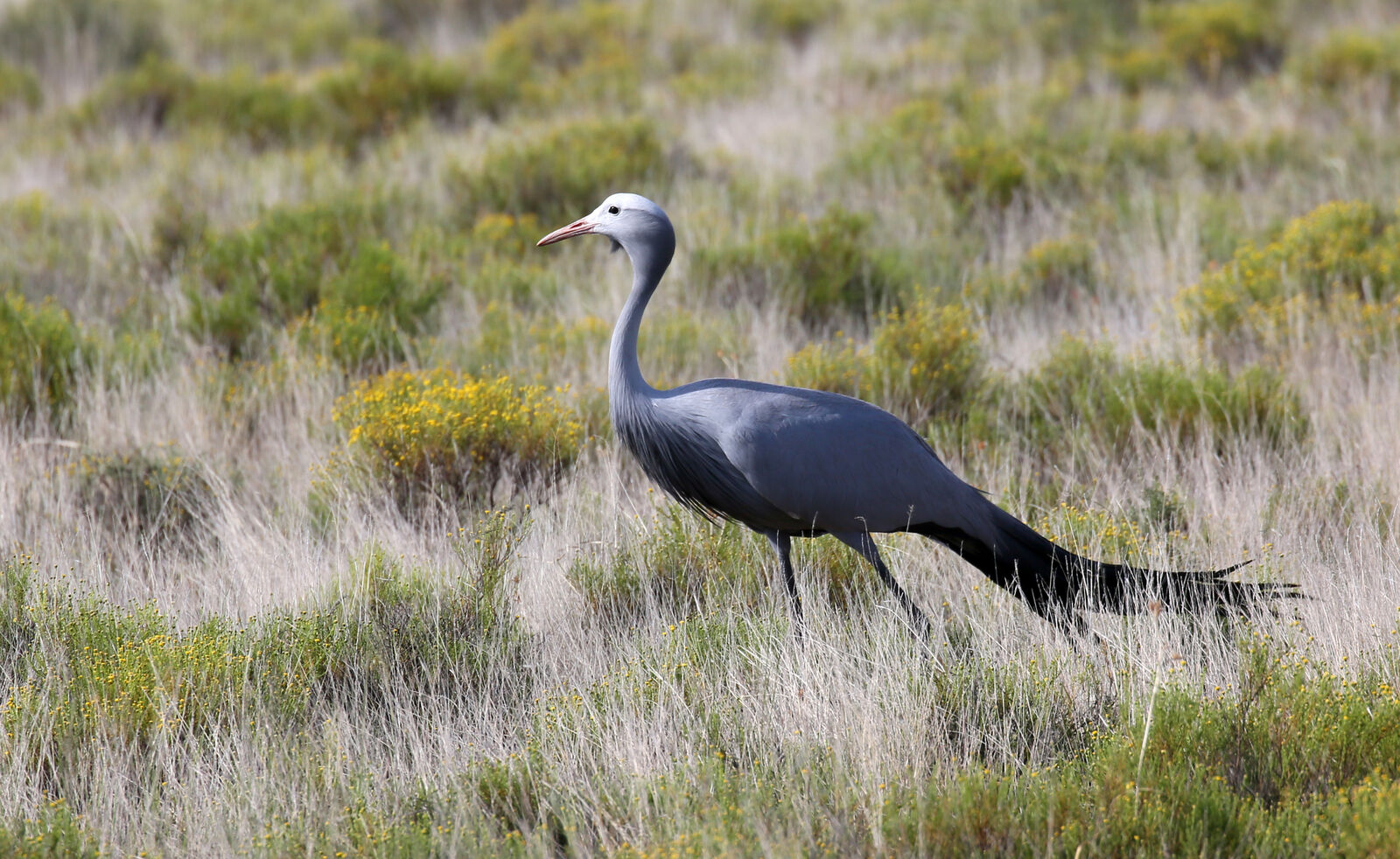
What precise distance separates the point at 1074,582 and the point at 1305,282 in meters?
4.03

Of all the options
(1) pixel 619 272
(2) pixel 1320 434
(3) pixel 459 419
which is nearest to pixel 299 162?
(1) pixel 619 272

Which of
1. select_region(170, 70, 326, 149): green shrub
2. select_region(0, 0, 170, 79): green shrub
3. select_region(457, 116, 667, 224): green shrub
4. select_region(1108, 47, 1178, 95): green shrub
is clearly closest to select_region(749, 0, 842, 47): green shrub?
select_region(1108, 47, 1178, 95): green shrub

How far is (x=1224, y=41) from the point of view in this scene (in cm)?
1273

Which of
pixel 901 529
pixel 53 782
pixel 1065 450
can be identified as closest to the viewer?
pixel 53 782

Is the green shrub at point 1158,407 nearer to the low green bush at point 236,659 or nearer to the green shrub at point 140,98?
the low green bush at point 236,659

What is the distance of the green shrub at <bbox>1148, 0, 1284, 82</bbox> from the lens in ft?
41.7

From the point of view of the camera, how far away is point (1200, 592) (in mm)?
3732

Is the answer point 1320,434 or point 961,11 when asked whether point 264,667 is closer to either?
point 1320,434

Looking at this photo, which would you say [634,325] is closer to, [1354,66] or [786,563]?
[786,563]

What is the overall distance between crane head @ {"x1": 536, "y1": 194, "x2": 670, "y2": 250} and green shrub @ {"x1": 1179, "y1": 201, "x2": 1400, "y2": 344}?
371 centimetres

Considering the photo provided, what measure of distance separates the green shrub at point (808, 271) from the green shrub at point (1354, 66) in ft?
21.1

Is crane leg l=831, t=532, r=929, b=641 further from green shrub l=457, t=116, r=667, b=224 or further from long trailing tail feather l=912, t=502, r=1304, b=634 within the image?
green shrub l=457, t=116, r=667, b=224

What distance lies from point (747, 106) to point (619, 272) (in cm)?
466

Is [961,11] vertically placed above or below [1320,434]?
above
